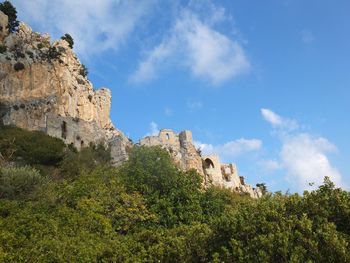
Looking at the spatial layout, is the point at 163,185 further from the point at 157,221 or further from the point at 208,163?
the point at 208,163

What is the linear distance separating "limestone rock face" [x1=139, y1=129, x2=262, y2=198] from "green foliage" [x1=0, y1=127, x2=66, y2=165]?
45.0ft

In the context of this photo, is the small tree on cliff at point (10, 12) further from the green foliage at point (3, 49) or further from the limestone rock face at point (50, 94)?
the green foliage at point (3, 49)

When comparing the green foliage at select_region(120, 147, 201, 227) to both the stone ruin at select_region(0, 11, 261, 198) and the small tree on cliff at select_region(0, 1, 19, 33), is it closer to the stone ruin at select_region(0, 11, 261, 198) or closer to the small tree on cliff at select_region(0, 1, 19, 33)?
the stone ruin at select_region(0, 11, 261, 198)

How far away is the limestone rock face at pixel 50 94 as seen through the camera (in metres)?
56.2

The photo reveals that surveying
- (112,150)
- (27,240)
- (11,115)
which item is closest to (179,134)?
(112,150)

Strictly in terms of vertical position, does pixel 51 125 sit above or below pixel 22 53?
below

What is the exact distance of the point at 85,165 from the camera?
1815 inches

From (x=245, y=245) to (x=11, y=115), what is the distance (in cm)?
4815

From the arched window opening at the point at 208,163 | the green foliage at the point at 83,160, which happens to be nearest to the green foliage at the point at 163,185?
the green foliage at the point at 83,160

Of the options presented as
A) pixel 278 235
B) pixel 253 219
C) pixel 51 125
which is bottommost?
pixel 278 235

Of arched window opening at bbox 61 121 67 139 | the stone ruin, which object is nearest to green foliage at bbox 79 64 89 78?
the stone ruin

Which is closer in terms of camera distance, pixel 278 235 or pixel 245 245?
pixel 278 235

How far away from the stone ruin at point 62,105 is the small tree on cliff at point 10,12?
198 cm

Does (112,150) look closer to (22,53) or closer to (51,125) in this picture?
(51,125)
